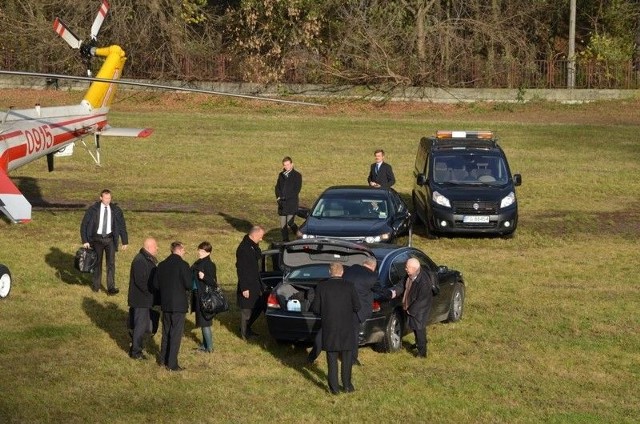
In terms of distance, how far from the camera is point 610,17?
6700 centimetres

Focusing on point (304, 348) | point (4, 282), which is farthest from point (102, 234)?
point (304, 348)

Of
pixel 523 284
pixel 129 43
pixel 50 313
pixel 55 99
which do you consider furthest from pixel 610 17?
pixel 50 313

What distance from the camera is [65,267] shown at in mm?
24062

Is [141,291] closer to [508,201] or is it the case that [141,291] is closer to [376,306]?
[376,306]

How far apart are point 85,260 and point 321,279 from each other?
558 cm

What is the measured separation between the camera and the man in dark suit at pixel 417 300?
670 inches

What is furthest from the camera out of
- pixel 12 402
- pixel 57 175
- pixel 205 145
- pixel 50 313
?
pixel 205 145

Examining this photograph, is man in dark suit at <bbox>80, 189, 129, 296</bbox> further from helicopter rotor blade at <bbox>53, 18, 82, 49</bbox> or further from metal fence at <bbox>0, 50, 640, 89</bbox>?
metal fence at <bbox>0, 50, 640, 89</bbox>

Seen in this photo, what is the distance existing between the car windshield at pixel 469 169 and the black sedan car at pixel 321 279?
31.9 ft

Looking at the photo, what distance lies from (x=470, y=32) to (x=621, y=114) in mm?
10628

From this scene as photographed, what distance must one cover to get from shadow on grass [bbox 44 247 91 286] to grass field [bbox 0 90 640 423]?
38 mm

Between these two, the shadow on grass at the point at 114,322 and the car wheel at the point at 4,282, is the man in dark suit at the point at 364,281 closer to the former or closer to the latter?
the shadow on grass at the point at 114,322

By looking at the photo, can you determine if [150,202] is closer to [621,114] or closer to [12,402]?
[12,402]

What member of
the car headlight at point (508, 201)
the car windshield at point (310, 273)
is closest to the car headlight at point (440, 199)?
the car headlight at point (508, 201)
